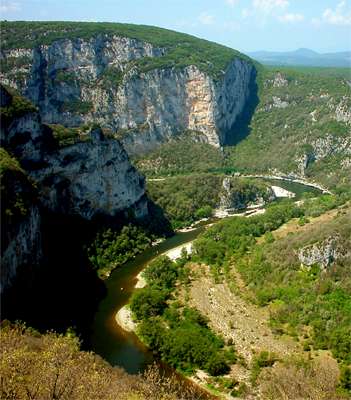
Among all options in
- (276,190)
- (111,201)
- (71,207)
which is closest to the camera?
(71,207)

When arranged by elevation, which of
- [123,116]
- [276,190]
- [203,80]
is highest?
[203,80]

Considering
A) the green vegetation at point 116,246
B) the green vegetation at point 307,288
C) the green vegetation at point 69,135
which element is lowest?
the green vegetation at point 116,246

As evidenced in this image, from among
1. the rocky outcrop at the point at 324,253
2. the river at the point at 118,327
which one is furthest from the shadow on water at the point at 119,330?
the rocky outcrop at the point at 324,253

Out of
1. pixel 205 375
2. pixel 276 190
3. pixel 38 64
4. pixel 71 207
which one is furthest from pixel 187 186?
pixel 205 375

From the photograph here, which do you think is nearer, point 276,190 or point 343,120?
point 276,190

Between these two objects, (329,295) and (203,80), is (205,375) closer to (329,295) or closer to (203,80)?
(329,295)

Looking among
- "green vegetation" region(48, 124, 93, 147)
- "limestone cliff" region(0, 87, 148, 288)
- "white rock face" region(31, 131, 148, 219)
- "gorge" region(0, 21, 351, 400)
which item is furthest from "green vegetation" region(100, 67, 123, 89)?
"green vegetation" region(48, 124, 93, 147)

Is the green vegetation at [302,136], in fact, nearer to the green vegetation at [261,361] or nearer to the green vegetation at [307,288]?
the green vegetation at [307,288]
